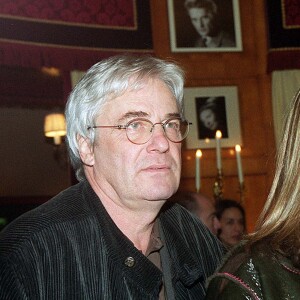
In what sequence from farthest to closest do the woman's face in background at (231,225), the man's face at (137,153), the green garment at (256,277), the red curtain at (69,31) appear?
the red curtain at (69,31) < the woman's face in background at (231,225) < the man's face at (137,153) < the green garment at (256,277)

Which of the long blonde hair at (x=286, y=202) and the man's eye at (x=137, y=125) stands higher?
the man's eye at (x=137, y=125)

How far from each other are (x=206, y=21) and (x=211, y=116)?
108cm

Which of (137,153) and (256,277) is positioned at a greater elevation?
(137,153)

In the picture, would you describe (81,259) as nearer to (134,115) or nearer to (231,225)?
(134,115)

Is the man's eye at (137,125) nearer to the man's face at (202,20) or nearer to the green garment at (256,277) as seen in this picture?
the green garment at (256,277)

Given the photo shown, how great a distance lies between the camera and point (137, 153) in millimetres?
2463

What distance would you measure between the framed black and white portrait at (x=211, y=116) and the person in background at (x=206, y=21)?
536 mm

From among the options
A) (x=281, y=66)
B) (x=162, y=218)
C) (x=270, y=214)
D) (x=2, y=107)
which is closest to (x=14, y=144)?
(x=2, y=107)

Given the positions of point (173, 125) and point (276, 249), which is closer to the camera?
point (276, 249)

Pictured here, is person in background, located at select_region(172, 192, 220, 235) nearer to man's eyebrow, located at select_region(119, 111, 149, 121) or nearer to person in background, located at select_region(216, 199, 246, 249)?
person in background, located at select_region(216, 199, 246, 249)

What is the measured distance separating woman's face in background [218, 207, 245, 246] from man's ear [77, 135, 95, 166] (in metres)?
3.43

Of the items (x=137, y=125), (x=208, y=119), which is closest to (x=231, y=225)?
(x=208, y=119)

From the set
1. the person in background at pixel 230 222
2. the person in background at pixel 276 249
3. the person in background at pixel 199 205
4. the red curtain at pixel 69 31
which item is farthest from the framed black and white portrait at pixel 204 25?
the person in background at pixel 276 249

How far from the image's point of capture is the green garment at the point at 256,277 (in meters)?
1.82
